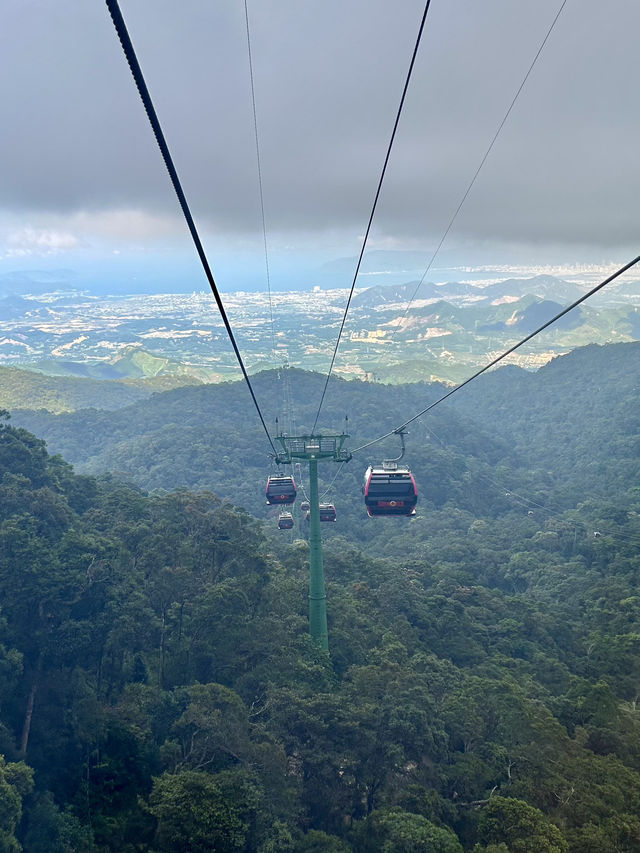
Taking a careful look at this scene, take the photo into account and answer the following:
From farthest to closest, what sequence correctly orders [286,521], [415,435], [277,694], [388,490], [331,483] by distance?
1. [415,435]
2. [331,483]
3. [286,521]
4. [388,490]
5. [277,694]

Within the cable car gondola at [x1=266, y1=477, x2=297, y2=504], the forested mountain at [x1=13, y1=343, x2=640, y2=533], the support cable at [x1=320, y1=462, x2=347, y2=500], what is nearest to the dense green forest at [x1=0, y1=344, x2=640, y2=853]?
the cable car gondola at [x1=266, y1=477, x2=297, y2=504]

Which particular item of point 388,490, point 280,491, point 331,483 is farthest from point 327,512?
point 331,483

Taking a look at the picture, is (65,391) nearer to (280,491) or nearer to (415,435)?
(415,435)

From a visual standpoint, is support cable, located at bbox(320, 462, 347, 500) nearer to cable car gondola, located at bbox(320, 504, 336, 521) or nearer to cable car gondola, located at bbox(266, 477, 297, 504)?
cable car gondola, located at bbox(320, 504, 336, 521)

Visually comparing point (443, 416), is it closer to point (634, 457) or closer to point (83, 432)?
point (634, 457)

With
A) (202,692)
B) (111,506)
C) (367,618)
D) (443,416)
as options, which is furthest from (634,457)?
(202,692)

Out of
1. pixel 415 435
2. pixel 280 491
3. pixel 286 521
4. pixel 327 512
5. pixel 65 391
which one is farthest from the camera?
pixel 65 391
